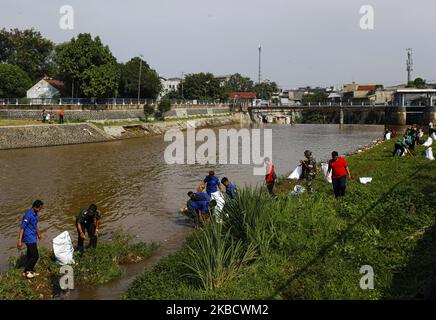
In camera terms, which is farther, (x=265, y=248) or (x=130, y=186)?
(x=130, y=186)

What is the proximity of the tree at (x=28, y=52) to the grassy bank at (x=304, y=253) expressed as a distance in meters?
70.3

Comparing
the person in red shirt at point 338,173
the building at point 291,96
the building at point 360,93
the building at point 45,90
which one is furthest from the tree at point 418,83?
the person in red shirt at point 338,173

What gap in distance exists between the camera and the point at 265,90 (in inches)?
5728

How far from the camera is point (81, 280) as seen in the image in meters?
8.95

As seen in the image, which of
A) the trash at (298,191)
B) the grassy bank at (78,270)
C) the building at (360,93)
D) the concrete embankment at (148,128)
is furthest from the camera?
the building at (360,93)

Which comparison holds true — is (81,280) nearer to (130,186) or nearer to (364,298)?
(364,298)

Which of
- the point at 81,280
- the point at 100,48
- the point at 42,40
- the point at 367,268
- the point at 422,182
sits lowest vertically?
the point at 81,280

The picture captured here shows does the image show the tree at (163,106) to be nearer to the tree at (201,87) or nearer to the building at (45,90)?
the building at (45,90)

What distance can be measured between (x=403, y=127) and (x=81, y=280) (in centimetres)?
6799

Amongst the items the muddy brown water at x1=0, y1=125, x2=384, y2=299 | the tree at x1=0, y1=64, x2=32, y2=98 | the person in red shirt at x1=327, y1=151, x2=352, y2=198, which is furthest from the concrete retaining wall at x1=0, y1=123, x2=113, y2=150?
the person in red shirt at x1=327, y1=151, x2=352, y2=198

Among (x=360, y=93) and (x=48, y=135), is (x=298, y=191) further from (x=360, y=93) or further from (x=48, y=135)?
(x=360, y=93)

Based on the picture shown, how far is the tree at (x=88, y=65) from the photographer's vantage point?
48.2m

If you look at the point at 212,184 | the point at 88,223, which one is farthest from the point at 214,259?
the point at 212,184
